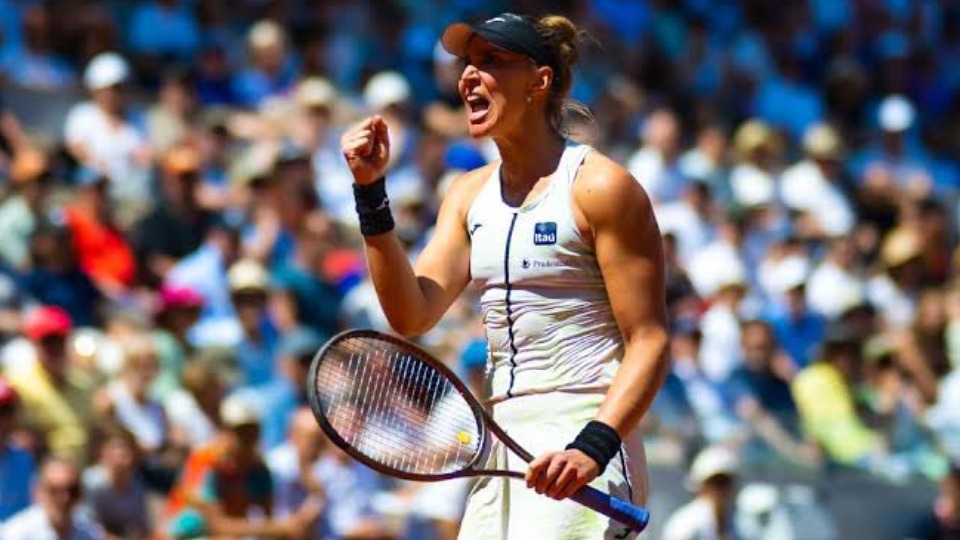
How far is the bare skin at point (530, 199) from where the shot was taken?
19.0ft

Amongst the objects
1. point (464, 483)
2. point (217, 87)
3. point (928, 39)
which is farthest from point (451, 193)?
point (928, 39)

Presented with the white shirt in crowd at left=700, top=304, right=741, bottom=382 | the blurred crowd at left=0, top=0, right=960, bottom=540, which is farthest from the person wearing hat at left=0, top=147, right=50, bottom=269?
the white shirt in crowd at left=700, top=304, right=741, bottom=382

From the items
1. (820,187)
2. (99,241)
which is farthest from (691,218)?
(99,241)

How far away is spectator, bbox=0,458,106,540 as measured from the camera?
914 cm

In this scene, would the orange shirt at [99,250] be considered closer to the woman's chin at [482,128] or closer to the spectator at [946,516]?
the spectator at [946,516]

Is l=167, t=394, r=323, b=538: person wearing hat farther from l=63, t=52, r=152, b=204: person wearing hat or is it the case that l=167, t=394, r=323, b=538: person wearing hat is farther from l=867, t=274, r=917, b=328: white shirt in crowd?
l=867, t=274, r=917, b=328: white shirt in crowd

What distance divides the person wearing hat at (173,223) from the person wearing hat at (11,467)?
7.75 feet

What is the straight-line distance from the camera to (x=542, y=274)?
5.90 meters

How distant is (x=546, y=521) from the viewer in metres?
5.81

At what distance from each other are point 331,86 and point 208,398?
437cm

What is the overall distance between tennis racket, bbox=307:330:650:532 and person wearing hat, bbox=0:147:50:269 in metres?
5.33

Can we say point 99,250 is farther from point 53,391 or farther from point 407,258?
point 407,258

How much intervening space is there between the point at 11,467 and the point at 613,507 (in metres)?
4.47

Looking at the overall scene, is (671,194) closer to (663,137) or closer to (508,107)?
(663,137)
